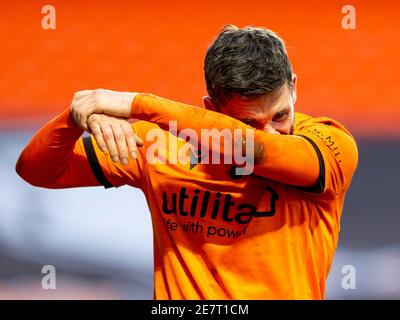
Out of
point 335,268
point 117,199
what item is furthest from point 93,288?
point 335,268

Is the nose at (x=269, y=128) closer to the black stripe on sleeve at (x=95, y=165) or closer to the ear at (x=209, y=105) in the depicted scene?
the ear at (x=209, y=105)

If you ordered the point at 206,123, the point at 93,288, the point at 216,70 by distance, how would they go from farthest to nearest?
the point at 93,288 → the point at 216,70 → the point at 206,123

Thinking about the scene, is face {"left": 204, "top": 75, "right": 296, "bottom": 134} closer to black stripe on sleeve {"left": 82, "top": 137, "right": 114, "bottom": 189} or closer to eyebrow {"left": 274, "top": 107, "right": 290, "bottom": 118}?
eyebrow {"left": 274, "top": 107, "right": 290, "bottom": 118}

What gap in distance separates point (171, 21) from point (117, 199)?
878 millimetres


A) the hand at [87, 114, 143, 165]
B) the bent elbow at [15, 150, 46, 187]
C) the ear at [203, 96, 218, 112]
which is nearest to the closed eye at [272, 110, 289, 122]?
the ear at [203, 96, 218, 112]

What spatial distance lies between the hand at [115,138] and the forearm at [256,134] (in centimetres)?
5

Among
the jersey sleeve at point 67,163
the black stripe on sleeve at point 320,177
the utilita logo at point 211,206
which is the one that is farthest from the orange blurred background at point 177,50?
the black stripe on sleeve at point 320,177

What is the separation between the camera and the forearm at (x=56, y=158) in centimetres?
194

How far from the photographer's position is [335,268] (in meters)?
3.54

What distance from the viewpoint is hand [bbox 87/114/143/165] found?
5.89ft

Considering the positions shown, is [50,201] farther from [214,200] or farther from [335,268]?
[214,200]

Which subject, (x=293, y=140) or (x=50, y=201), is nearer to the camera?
(x=293, y=140)

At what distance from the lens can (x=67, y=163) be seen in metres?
2.07

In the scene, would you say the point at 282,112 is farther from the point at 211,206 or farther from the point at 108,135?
the point at 108,135
